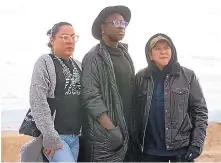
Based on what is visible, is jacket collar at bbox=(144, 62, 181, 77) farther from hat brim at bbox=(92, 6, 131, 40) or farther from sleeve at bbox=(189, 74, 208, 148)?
hat brim at bbox=(92, 6, 131, 40)

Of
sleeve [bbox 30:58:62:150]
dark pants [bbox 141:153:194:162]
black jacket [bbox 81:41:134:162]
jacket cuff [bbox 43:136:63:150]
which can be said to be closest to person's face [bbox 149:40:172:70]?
black jacket [bbox 81:41:134:162]

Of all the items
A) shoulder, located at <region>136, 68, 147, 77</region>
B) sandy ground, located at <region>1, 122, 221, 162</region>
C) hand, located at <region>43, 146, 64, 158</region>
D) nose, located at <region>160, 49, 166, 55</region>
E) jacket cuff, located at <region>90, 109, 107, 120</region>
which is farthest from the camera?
sandy ground, located at <region>1, 122, 221, 162</region>

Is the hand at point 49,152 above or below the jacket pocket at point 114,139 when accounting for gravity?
below

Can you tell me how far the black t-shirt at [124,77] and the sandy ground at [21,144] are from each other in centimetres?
832

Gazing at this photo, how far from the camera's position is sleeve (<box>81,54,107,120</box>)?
3.95 metres

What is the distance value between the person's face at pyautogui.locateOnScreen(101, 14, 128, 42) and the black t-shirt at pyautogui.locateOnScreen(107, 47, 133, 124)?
0.13 meters

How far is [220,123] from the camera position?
668 inches

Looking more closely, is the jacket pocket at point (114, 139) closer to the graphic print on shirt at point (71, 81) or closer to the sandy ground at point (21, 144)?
the graphic print on shirt at point (71, 81)

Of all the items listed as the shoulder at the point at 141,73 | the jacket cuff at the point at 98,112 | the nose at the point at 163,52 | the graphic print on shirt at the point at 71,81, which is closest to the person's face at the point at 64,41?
the graphic print on shirt at the point at 71,81

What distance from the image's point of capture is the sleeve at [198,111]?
164 inches

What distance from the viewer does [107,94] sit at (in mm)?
4059

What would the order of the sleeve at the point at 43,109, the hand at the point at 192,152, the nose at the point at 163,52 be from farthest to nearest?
the nose at the point at 163,52 < the hand at the point at 192,152 < the sleeve at the point at 43,109

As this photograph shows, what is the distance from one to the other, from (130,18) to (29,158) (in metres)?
1.77

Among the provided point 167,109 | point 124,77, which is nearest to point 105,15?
point 124,77
